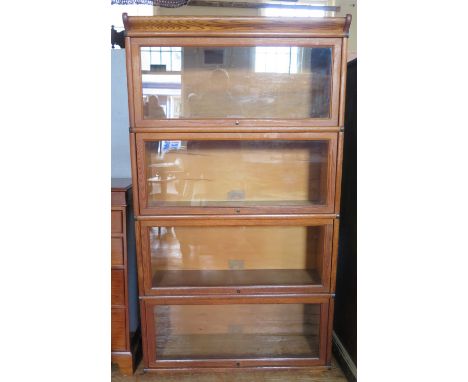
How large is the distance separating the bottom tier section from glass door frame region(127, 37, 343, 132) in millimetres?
633

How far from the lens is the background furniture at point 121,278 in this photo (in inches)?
49.5

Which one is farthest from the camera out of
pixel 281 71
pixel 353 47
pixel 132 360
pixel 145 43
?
pixel 353 47

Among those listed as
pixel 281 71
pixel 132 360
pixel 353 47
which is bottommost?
pixel 132 360

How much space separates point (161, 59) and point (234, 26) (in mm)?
273

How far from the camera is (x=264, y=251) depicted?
1.46m

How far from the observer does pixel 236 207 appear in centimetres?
127

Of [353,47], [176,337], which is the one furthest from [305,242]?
[353,47]

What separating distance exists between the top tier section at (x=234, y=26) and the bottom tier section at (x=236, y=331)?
3.07 ft

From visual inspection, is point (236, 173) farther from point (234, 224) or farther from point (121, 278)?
point (121, 278)

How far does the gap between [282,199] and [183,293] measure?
1.72ft

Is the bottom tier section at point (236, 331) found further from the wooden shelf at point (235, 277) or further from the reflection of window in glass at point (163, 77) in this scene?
the reflection of window in glass at point (163, 77)

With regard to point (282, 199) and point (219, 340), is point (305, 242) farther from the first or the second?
point (219, 340)

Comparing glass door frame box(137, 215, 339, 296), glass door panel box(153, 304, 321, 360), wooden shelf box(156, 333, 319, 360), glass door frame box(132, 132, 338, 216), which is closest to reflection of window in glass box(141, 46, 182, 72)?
glass door frame box(132, 132, 338, 216)

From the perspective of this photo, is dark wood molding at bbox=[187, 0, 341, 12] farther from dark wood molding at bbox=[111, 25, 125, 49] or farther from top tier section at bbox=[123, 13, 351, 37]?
top tier section at bbox=[123, 13, 351, 37]
